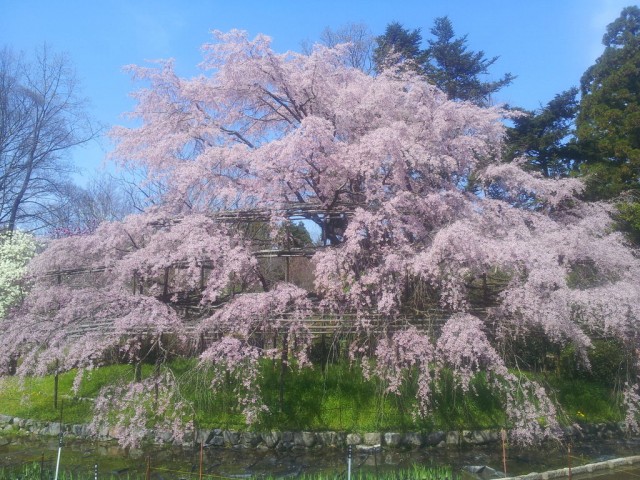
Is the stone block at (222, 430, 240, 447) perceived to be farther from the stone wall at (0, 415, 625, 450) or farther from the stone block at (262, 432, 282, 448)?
the stone block at (262, 432, 282, 448)

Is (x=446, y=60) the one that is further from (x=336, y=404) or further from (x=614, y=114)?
(x=336, y=404)

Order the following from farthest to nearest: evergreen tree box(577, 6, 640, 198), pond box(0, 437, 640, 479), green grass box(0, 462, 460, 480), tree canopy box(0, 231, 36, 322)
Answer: evergreen tree box(577, 6, 640, 198), tree canopy box(0, 231, 36, 322), pond box(0, 437, 640, 479), green grass box(0, 462, 460, 480)

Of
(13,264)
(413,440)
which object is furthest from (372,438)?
(13,264)

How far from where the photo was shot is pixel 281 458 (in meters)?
10.5

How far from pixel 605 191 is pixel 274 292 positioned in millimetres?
12512

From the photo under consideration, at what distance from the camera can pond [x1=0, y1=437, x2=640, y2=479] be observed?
957 centimetres

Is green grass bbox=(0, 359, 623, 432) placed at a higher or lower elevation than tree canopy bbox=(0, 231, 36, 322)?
lower

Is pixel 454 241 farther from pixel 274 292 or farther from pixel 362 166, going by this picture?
pixel 274 292

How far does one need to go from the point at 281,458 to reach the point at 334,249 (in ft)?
14.9

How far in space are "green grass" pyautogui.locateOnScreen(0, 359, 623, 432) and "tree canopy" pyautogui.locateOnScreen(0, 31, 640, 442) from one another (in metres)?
0.51

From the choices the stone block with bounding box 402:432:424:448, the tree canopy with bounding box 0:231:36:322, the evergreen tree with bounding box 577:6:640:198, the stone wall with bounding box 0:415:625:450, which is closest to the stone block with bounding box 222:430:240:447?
the stone wall with bounding box 0:415:625:450

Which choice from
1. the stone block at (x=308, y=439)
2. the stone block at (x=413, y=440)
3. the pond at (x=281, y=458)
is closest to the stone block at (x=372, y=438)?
the pond at (x=281, y=458)

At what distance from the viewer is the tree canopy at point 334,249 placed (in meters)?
10.5

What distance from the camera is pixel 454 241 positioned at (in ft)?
34.3
